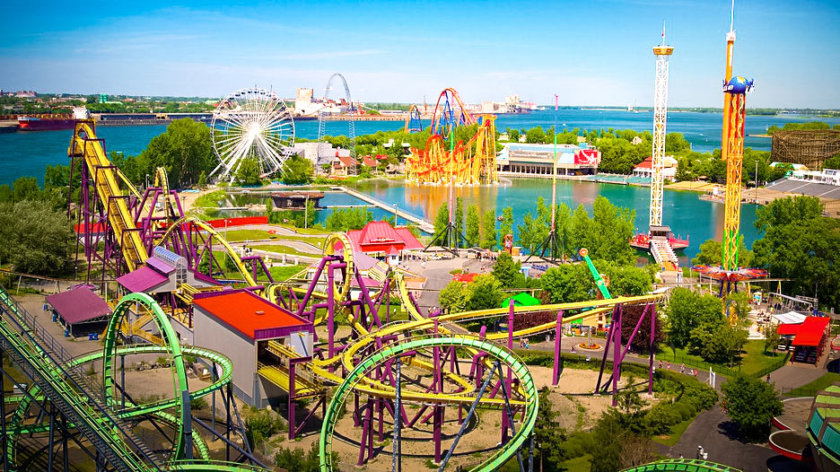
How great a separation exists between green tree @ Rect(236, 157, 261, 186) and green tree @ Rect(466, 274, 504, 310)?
41677 mm

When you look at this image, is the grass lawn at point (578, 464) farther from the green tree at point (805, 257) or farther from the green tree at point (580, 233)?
the green tree at point (580, 233)

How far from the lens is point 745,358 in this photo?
23312 millimetres

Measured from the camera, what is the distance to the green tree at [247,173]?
65188 mm

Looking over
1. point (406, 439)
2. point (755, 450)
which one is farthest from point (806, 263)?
point (406, 439)

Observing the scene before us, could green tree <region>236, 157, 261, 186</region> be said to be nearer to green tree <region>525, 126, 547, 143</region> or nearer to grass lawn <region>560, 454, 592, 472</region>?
green tree <region>525, 126, 547, 143</region>

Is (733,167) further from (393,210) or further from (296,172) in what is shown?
(296,172)

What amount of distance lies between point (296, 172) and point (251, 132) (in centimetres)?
505

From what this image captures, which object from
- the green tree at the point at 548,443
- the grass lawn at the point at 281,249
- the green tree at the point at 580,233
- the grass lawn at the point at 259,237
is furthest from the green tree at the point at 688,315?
the grass lawn at the point at 259,237

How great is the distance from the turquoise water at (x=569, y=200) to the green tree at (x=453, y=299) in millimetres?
19204

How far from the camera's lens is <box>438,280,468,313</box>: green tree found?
26.2 metres

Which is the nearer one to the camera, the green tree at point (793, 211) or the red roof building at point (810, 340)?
the red roof building at point (810, 340)

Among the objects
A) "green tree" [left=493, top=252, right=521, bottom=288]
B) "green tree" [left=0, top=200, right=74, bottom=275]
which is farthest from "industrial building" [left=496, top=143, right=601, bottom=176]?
"green tree" [left=0, top=200, right=74, bottom=275]

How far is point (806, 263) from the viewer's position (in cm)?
2836

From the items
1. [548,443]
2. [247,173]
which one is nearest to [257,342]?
[548,443]
